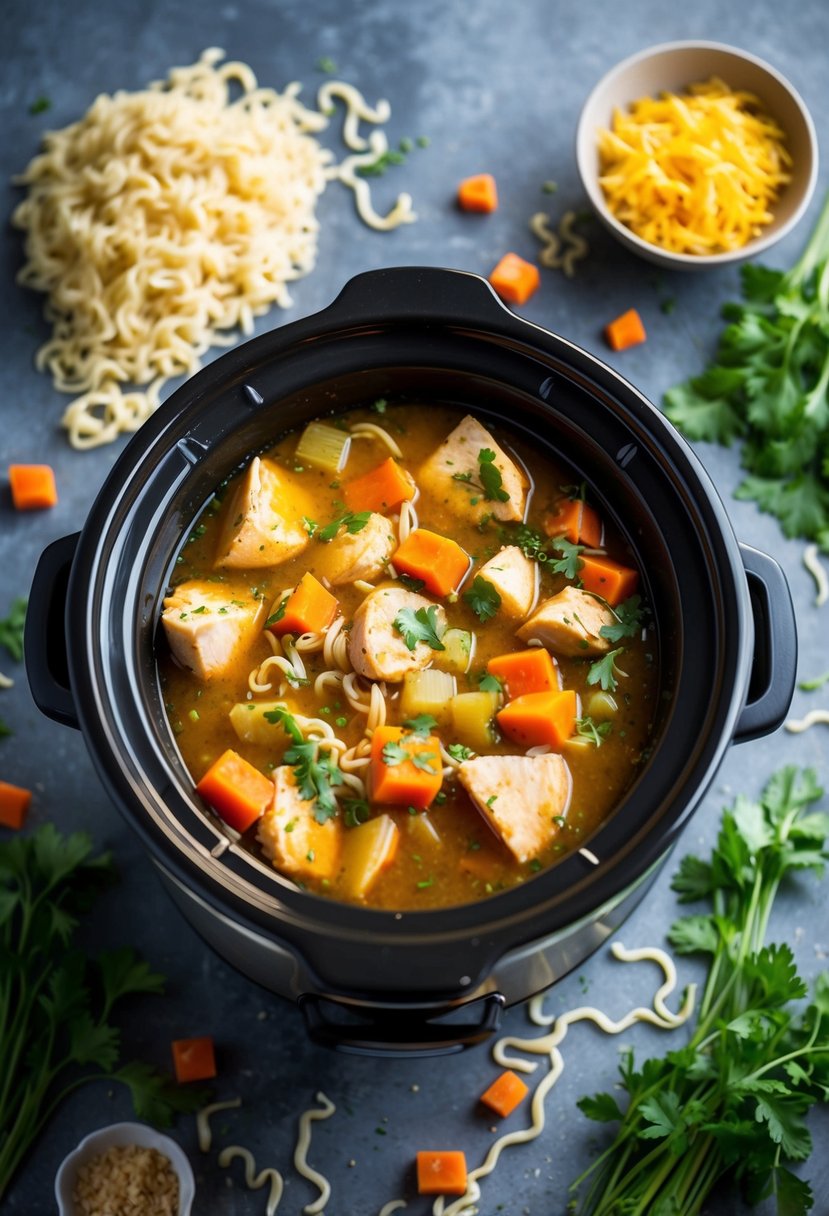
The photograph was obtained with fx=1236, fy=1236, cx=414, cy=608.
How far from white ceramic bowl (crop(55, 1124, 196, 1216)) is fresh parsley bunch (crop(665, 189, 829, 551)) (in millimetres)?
2910

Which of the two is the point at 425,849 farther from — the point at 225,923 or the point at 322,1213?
the point at 322,1213

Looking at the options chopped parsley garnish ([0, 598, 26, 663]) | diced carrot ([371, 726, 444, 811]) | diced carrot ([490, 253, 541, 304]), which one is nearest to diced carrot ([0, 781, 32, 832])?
chopped parsley garnish ([0, 598, 26, 663])

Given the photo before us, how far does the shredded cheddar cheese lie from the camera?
4.55 m

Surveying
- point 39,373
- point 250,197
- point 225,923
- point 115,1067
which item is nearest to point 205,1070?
point 115,1067

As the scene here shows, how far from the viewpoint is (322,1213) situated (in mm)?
3740

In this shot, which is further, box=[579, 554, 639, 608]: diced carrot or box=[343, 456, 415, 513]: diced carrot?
box=[343, 456, 415, 513]: diced carrot

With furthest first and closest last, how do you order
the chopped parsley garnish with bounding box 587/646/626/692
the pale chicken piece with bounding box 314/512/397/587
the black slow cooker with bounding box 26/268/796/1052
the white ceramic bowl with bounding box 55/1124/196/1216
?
1. the white ceramic bowl with bounding box 55/1124/196/1216
2. the pale chicken piece with bounding box 314/512/397/587
3. the chopped parsley garnish with bounding box 587/646/626/692
4. the black slow cooker with bounding box 26/268/796/1052

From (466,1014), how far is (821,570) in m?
2.19

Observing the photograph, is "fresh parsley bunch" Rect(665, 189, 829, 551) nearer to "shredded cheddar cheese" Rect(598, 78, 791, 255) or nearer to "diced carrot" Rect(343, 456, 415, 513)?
"shredded cheddar cheese" Rect(598, 78, 791, 255)

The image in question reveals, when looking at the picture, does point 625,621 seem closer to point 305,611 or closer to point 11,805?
point 305,611

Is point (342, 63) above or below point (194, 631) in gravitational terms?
above

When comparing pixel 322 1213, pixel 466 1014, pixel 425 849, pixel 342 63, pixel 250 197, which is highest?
pixel 342 63

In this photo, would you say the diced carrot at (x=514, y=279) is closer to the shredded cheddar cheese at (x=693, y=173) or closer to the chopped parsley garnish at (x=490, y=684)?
the shredded cheddar cheese at (x=693, y=173)

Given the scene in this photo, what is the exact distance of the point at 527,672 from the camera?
133 inches
